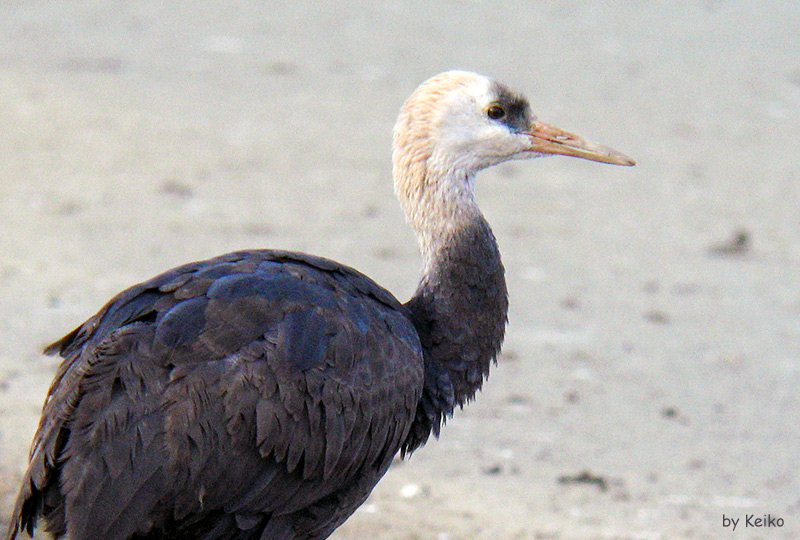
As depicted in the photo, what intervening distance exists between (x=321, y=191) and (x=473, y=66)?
259cm

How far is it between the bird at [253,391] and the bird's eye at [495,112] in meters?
0.43

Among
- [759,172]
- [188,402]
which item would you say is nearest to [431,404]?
[188,402]

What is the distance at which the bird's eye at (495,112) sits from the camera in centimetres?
554

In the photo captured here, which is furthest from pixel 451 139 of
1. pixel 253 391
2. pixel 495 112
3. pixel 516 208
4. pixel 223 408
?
pixel 516 208

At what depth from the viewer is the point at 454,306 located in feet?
17.3

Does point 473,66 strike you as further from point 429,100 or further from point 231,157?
point 429,100

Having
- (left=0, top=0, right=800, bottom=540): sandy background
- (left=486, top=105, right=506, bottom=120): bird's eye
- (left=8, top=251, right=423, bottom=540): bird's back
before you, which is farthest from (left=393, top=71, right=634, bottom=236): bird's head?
(left=0, top=0, right=800, bottom=540): sandy background

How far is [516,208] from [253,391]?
230 inches

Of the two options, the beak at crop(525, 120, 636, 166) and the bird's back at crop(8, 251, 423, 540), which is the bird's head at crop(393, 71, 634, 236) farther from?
the bird's back at crop(8, 251, 423, 540)

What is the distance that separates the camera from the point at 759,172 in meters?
10.8

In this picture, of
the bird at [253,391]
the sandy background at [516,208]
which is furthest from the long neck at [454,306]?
the sandy background at [516,208]

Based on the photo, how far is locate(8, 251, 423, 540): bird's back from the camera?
4.36 meters

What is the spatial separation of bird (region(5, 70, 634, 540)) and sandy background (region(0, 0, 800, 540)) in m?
1.30

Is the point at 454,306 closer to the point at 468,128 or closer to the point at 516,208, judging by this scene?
the point at 468,128
